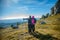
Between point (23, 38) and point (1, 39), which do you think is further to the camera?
point (1, 39)

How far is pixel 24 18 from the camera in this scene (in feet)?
32.4

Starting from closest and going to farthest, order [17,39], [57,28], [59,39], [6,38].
→ [59,39]
[17,39]
[6,38]
[57,28]

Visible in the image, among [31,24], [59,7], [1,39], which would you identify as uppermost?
[59,7]

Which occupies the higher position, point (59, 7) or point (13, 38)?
point (59, 7)

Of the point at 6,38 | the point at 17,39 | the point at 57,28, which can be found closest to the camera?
the point at 17,39

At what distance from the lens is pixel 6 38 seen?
973 cm

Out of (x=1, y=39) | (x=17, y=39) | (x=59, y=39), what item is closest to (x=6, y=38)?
(x=1, y=39)

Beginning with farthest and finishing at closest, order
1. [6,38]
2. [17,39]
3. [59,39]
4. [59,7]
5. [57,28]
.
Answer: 1. [59,7]
2. [57,28]
3. [6,38]
4. [17,39]
5. [59,39]

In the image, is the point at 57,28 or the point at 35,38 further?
the point at 57,28

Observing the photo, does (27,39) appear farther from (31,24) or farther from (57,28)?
(57,28)

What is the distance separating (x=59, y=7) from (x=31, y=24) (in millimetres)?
10654

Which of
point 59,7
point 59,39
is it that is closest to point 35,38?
point 59,39

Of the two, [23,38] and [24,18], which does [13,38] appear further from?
[24,18]

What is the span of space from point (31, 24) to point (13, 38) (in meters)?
1.90
